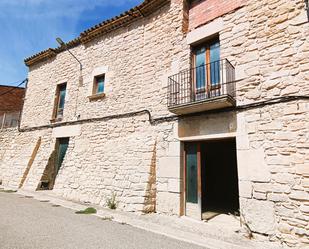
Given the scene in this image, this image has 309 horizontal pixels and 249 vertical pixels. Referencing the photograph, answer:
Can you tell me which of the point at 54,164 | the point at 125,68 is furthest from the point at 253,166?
the point at 54,164

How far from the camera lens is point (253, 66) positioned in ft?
14.8

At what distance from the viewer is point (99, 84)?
321 inches

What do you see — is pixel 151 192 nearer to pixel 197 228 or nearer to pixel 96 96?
pixel 197 228

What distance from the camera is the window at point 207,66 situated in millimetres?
5164

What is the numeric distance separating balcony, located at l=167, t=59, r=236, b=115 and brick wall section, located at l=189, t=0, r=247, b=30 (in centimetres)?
133

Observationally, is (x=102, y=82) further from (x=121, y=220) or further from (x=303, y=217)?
(x=303, y=217)

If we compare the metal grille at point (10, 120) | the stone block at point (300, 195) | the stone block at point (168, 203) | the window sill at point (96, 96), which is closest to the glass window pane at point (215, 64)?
the stone block at point (300, 195)

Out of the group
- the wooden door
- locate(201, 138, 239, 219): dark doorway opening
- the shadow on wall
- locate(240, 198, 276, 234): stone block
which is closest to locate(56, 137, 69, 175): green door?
the shadow on wall

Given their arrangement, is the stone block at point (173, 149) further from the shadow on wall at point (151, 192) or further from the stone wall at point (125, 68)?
the stone wall at point (125, 68)

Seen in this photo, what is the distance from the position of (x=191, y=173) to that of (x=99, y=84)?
16.8ft

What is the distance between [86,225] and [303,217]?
157 inches

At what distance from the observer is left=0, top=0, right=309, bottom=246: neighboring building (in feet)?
12.8

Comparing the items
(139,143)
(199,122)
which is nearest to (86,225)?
(139,143)

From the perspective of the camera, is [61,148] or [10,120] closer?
[61,148]
